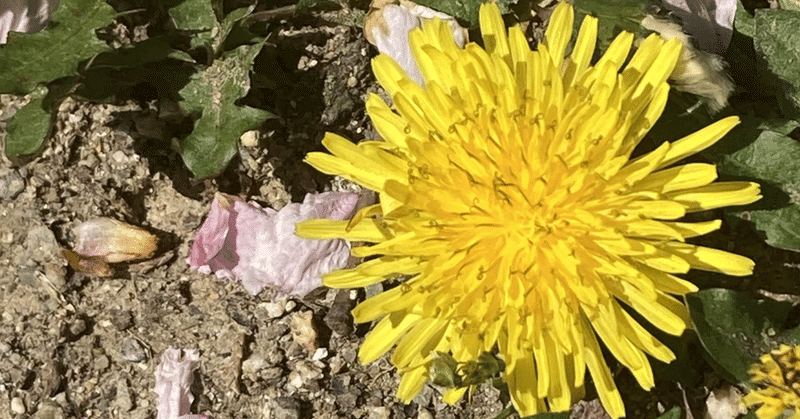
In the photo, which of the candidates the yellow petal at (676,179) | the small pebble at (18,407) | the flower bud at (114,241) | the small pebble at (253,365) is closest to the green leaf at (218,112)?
the flower bud at (114,241)

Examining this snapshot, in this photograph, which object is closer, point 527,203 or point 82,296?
point 527,203

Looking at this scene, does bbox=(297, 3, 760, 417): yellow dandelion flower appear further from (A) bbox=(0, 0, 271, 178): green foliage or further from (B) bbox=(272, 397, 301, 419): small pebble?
(B) bbox=(272, 397, 301, 419): small pebble

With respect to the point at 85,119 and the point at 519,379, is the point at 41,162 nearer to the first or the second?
the point at 85,119

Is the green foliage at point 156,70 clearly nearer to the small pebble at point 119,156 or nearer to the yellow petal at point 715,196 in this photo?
the small pebble at point 119,156

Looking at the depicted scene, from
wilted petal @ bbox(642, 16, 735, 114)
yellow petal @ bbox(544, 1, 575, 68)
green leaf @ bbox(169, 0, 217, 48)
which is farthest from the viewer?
green leaf @ bbox(169, 0, 217, 48)

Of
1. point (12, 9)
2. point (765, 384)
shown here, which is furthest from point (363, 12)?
point (765, 384)

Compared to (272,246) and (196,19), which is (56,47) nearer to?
(196,19)

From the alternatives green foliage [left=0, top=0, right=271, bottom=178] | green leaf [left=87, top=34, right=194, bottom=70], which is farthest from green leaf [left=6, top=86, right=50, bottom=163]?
green leaf [left=87, top=34, right=194, bottom=70]

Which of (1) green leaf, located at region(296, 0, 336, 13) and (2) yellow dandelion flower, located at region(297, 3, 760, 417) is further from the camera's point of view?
(1) green leaf, located at region(296, 0, 336, 13)
